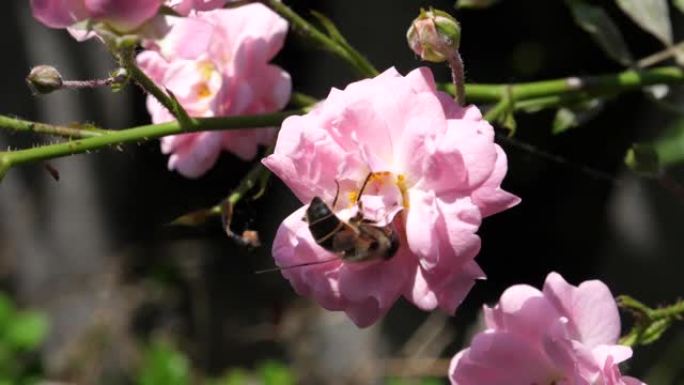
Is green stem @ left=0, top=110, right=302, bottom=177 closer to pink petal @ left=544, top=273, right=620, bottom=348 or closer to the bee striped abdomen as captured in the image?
the bee striped abdomen

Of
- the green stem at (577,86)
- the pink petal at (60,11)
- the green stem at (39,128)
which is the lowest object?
the green stem at (39,128)

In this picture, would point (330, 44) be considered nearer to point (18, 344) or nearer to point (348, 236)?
point (348, 236)

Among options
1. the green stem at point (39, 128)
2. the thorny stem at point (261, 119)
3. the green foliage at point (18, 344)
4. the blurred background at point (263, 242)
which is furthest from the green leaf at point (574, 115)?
the green foliage at point (18, 344)

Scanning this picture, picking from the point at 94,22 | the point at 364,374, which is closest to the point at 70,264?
the point at 364,374

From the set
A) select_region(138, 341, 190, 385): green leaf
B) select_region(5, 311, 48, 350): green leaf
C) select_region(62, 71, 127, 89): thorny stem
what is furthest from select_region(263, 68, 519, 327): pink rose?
select_region(5, 311, 48, 350): green leaf

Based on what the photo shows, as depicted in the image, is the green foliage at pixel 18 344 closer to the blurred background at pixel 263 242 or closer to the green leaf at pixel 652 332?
the blurred background at pixel 263 242

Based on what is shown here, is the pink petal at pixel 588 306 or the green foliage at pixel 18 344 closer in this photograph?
the pink petal at pixel 588 306

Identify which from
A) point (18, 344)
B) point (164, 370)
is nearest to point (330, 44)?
point (164, 370)
